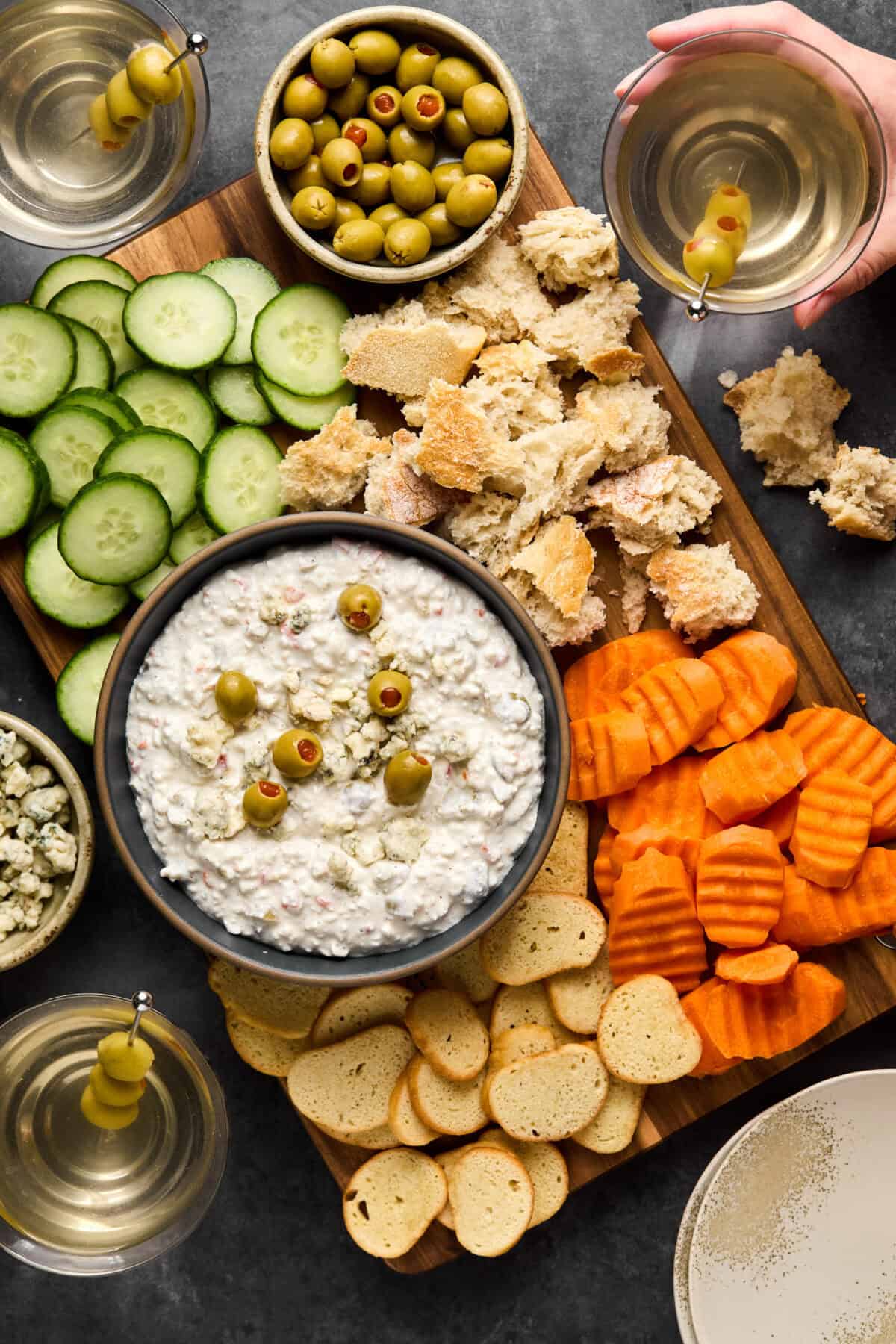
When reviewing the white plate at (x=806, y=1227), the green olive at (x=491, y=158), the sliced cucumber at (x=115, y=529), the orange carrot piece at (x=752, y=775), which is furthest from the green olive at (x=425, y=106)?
the white plate at (x=806, y=1227)

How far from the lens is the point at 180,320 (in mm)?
2701

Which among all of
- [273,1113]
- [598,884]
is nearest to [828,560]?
[598,884]

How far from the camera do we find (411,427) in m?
2.81

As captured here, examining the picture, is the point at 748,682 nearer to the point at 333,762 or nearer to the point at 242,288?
the point at 333,762

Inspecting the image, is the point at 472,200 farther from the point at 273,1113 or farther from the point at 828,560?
the point at 273,1113

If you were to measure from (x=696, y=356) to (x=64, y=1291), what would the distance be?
2.93 metres

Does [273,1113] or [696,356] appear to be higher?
[696,356]

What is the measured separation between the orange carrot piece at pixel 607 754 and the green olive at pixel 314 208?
129cm

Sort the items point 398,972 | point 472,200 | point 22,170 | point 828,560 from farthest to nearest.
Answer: point 828,560
point 22,170
point 472,200
point 398,972

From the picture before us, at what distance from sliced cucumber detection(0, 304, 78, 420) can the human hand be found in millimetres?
1428

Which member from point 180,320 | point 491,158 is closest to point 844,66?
point 491,158

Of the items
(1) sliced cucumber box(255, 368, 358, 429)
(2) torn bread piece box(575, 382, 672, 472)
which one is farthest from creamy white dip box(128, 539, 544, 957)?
(2) torn bread piece box(575, 382, 672, 472)

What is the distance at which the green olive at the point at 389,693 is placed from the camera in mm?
2318

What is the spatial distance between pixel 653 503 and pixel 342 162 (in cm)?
104
